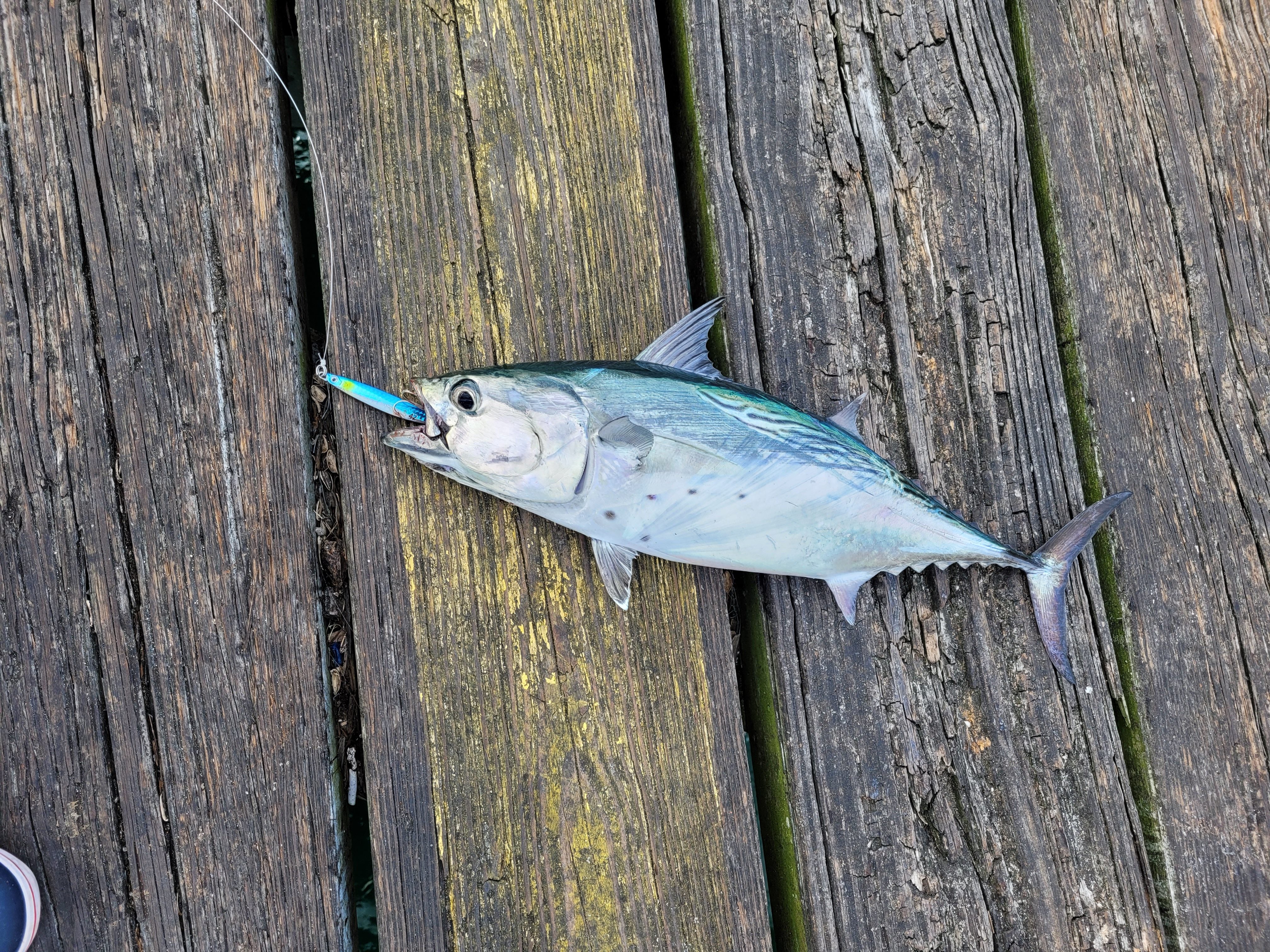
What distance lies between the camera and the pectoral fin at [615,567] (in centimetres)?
188

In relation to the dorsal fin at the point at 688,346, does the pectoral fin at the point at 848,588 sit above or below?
below

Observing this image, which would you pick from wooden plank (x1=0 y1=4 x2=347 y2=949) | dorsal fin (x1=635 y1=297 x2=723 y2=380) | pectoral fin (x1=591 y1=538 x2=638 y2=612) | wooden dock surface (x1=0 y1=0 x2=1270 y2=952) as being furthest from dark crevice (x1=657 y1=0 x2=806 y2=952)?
wooden plank (x1=0 y1=4 x2=347 y2=949)

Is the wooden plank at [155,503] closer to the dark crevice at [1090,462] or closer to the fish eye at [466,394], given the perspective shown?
the fish eye at [466,394]

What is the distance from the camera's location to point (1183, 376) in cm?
215

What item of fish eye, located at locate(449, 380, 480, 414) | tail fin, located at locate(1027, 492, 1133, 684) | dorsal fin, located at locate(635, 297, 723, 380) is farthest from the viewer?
tail fin, located at locate(1027, 492, 1133, 684)

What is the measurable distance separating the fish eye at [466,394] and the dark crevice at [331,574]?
1.37 ft

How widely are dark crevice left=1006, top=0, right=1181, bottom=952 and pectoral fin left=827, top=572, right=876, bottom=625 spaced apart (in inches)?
27.7

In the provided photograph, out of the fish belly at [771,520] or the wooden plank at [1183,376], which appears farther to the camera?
the wooden plank at [1183,376]

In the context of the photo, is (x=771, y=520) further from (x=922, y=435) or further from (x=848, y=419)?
(x=922, y=435)

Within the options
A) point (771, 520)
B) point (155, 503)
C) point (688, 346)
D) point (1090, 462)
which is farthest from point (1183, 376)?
point (155, 503)

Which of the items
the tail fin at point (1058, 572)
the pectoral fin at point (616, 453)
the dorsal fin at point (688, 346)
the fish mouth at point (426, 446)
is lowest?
the tail fin at point (1058, 572)

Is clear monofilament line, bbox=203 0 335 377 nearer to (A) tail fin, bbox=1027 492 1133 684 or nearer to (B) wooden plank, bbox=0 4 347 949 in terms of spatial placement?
(B) wooden plank, bbox=0 4 347 949

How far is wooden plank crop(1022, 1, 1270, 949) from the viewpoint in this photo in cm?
201

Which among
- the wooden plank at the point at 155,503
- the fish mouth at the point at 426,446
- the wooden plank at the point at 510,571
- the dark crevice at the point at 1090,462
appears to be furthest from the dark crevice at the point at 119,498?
the dark crevice at the point at 1090,462
